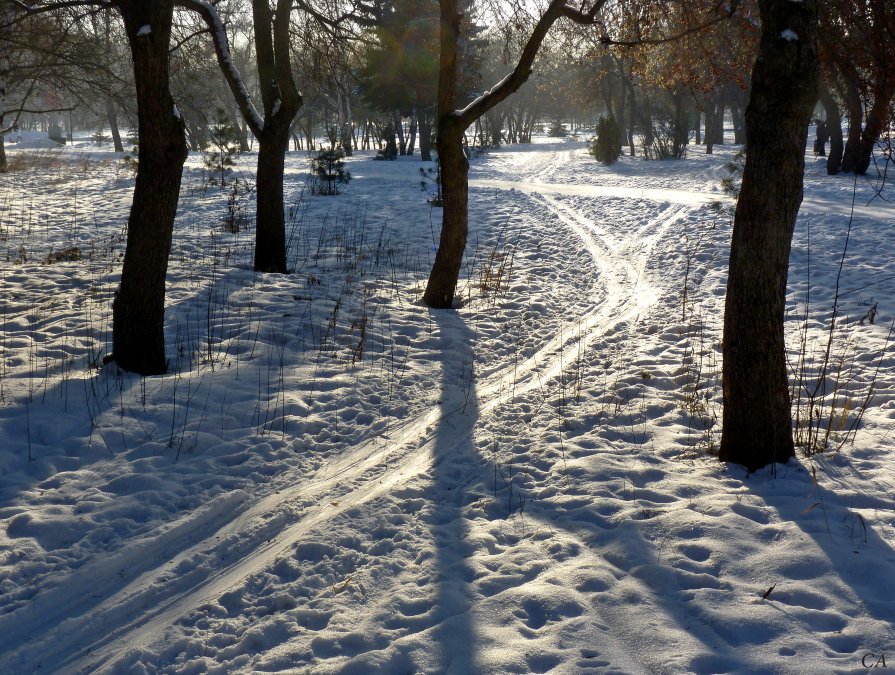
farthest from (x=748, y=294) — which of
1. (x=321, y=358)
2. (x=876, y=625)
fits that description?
(x=321, y=358)

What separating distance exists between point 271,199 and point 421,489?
6877 mm

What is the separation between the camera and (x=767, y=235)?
4.56m

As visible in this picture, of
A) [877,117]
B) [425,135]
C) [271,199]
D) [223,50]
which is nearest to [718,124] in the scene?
[425,135]

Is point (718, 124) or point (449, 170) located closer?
point (449, 170)

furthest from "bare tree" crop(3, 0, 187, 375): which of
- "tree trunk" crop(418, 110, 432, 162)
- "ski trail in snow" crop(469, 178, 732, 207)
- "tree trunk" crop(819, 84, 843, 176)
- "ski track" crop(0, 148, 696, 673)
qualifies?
"tree trunk" crop(418, 110, 432, 162)

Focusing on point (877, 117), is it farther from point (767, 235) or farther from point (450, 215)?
point (450, 215)

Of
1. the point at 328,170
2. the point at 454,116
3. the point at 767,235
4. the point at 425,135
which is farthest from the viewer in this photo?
Result: the point at 425,135

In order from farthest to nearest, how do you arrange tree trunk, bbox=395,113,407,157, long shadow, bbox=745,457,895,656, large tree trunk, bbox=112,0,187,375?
tree trunk, bbox=395,113,407,157 < large tree trunk, bbox=112,0,187,375 < long shadow, bbox=745,457,895,656

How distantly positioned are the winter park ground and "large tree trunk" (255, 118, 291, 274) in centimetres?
78

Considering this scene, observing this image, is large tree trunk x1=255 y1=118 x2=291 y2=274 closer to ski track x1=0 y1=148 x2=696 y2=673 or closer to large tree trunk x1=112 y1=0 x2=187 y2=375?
large tree trunk x1=112 y1=0 x2=187 y2=375

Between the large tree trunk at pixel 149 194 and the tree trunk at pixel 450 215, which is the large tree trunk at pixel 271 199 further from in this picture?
the large tree trunk at pixel 149 194

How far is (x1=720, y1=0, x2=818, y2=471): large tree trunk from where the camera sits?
4.23m

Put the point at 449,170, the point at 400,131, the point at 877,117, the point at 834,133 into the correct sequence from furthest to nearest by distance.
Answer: the point at 400,131
the point at 834,133
the point at 449,170
the point at 877,117

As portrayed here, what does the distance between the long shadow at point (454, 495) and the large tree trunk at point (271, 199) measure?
3575 mm
